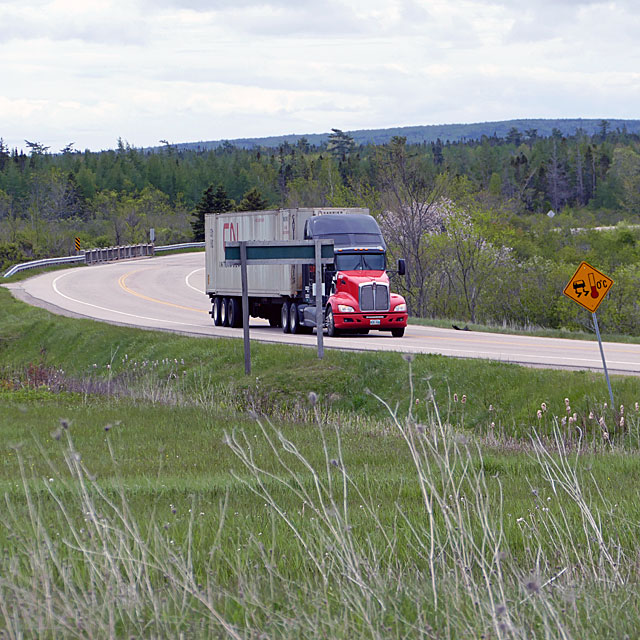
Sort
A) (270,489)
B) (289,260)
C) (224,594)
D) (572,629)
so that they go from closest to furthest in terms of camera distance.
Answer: (572,629), (224,594), (270,489), (289,260)

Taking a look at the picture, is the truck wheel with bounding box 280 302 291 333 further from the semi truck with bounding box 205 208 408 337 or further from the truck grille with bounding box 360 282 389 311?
the truck grille with bounding box 360 282 389 311

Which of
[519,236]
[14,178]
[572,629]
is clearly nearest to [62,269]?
[519,236]

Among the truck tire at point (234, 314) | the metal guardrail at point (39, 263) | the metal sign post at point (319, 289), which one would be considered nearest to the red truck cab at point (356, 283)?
the truck tire at point (234, 314)

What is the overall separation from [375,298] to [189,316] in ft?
38.8

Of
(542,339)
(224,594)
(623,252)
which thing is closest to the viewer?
(224,594)

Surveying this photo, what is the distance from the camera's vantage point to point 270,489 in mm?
8453

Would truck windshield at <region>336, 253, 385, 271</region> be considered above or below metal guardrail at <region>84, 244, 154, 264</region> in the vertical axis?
above

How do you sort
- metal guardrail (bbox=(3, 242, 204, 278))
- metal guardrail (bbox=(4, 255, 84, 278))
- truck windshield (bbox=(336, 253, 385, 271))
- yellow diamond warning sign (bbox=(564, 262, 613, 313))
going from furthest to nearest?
metal guardrail (bbox=(3, 242, 204, 278))
metal guardrail (bbox=(4, 255, 84, 278))
truck windshield (bbox=(336, 253, 385, 271))
yellow diamond warning sign (bbox=(564, 262, 613, 313))

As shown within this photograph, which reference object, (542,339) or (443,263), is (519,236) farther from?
(542,339)

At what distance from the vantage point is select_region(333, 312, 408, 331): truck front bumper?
27.3m

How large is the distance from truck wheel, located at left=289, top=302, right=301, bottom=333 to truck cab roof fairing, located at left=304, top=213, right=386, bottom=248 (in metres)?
2.40

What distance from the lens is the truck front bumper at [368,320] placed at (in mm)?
27297

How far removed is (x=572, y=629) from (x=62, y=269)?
2438 inches

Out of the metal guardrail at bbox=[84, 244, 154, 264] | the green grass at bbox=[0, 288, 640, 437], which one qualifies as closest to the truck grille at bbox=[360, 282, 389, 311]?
the green grass at bbox=[0, 288, 640, 437]
